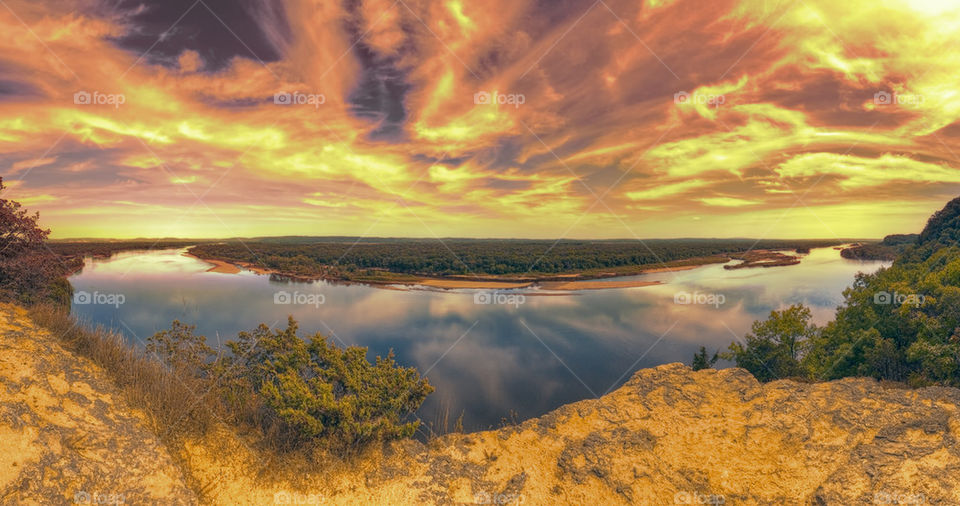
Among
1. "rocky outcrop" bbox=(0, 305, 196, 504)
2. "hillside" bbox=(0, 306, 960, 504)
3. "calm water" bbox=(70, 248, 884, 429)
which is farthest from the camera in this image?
"calm water" bbox=(70, 248, 884, 429)

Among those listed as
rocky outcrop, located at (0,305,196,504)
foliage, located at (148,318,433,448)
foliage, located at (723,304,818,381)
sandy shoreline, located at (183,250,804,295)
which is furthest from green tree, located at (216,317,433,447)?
sandy shoreline, located at (183,250,804,295)

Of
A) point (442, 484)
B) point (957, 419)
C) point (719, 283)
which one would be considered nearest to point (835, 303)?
point (719, 283)

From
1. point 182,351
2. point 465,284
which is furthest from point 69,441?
point 465,284

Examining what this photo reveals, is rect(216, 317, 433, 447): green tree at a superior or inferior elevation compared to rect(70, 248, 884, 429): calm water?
superior

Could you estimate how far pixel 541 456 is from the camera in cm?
908

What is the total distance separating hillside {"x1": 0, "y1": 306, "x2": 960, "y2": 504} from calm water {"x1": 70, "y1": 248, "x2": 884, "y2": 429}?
19.7 ft

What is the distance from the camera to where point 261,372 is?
9531 mm

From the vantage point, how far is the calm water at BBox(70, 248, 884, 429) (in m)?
23.5

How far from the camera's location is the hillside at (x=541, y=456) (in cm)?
602

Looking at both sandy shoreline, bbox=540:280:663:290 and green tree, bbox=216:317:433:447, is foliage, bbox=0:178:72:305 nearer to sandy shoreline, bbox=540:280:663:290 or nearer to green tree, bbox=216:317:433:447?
green tree, bbox=216:317:433:447

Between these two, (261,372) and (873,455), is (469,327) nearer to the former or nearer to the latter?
(261,372)

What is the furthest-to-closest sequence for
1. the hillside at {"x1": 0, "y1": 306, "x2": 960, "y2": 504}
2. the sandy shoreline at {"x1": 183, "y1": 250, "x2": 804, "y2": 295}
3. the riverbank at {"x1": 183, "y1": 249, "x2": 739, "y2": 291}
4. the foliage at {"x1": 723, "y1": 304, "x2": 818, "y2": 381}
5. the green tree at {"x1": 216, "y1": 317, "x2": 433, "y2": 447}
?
the riverbank at {"x1": 183, "y1": 249, "x2": 739, "y2": 291} < the sandy shoreline at {"x1": 183, "y1": 250, "x2": 804, "y2": 295} < the foliage at {"x1": 723, "y1": 304, "x2": 818, "y2": 381} < the green tree at {"x1": 216, "y1": 317, "x2": 433, "y2": 447} < the hillside at {"x1": 0, "y1": 306, "x2": 960, "y2": 504}

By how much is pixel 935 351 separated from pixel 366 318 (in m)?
35.9

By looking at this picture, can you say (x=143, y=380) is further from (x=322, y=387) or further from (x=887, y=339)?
(x=887, y=339)
